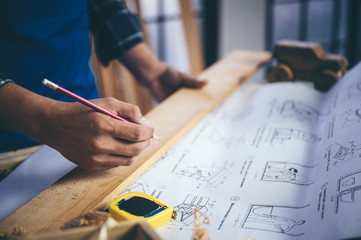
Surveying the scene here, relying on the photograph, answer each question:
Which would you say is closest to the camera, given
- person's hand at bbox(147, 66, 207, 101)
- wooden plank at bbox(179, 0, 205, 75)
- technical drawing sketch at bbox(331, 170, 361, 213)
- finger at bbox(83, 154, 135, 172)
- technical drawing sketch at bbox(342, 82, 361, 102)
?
technical drawing sketch at bbox(331, 170, 361, 213)

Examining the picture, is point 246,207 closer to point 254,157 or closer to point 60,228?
point 254,157

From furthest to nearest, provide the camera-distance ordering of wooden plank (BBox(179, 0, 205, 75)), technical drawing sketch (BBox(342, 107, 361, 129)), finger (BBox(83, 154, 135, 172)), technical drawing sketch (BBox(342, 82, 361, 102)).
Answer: wooden plank (BBox(179, 0, 205, 75)) → technical drawing sketch (BBox(342, 82, 361, 102)) → technical drawing sketch (BBox(342, 107, 361, 129)) → finger (BBox(83, 154, 135, 172))

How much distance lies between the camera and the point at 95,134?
592 mm

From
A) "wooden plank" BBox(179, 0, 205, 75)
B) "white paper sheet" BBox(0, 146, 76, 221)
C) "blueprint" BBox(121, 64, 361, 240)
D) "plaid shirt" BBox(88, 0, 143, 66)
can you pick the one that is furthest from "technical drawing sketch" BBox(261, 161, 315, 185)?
"wooden plank" BBox(179, 0, 205, 75)

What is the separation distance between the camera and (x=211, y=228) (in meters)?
0.52

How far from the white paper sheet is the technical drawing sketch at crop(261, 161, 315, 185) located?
409 mm

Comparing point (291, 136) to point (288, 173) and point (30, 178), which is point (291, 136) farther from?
point (30, 178)

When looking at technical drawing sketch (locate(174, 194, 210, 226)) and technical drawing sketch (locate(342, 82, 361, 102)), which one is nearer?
technical drawing sketch (locate(174, 194, 210, 226))

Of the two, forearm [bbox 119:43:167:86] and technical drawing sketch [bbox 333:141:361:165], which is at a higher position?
forearm [bbox 119:43:167:86]

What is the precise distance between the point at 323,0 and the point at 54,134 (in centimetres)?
246

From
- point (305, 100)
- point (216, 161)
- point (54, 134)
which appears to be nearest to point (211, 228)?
point (216, 161)

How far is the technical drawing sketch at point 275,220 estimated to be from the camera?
52cm

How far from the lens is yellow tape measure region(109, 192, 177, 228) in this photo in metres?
0.51

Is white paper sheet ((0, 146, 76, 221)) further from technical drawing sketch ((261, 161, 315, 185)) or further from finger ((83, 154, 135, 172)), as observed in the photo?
technical drawing sketch ((261, 161, 315, 185))
